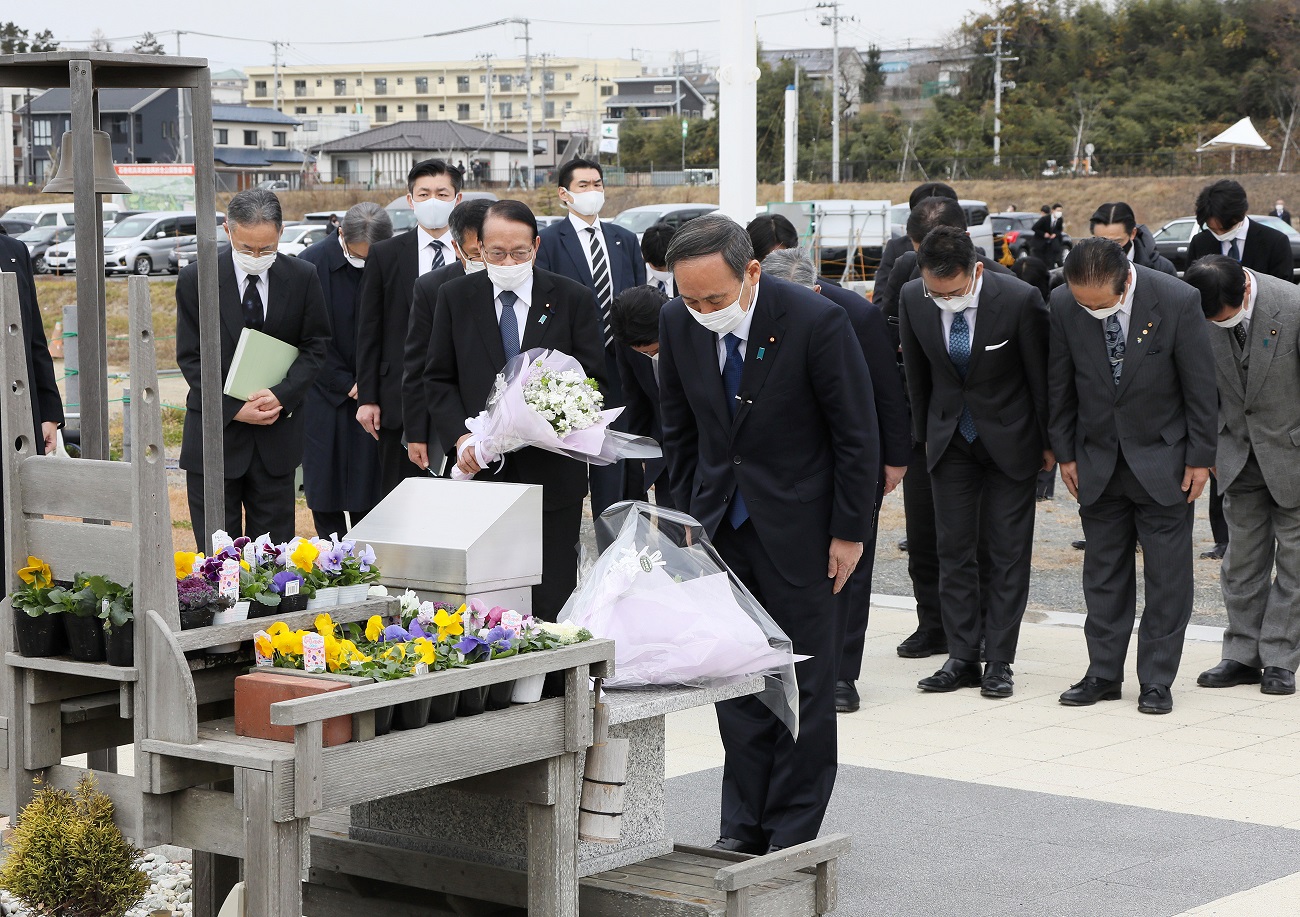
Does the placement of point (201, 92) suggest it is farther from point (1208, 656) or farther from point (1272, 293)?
point (1208, 656)

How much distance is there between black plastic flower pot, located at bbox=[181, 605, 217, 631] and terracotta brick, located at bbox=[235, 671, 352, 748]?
8.5 inches

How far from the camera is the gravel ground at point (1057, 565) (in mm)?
8719

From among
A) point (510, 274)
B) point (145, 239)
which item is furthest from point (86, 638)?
point (145, 239)

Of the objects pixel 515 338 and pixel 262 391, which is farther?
pixel 262 391

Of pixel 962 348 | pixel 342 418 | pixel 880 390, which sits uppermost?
pixel 962 348

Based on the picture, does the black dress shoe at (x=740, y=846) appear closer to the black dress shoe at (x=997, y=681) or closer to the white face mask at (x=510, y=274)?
the white face mask at (x=510, y=274)

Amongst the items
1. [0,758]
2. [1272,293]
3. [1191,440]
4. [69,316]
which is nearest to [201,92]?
[0,758]

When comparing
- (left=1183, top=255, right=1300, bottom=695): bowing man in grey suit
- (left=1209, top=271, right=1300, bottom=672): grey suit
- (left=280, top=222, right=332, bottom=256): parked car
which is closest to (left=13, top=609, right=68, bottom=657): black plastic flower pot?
(left=1183, top=255, right=1300, bottom=695): bowing man in grey suit

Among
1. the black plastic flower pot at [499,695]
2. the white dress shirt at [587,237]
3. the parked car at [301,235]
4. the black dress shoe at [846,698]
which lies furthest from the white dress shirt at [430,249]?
the parked car at [301,235]

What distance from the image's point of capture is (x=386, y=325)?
7.45 m

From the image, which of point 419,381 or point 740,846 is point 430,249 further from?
point 740,846

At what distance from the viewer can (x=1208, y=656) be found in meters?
7.45

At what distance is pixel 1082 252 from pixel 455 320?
2.43 meters

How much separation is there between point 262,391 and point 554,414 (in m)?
2.38
